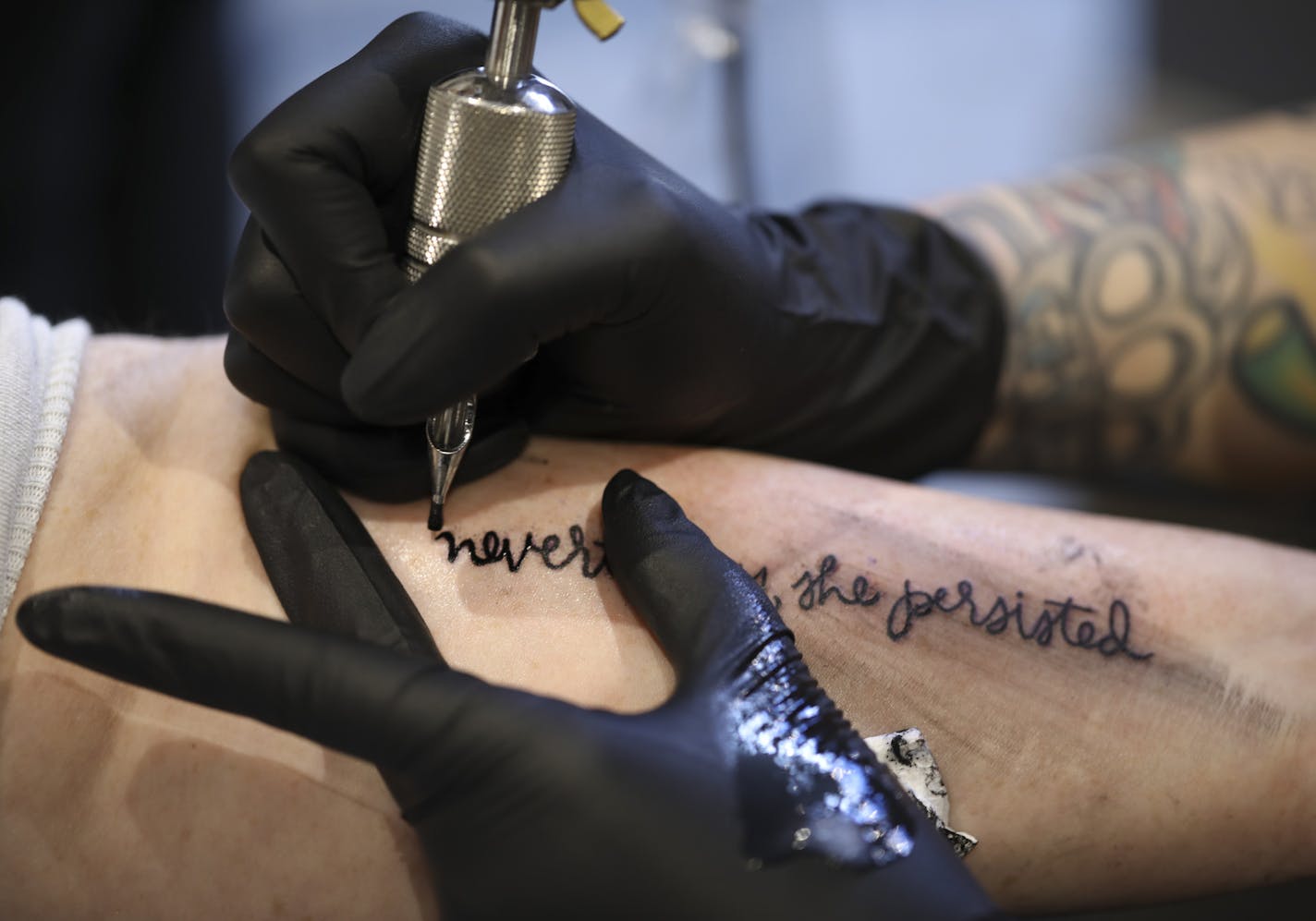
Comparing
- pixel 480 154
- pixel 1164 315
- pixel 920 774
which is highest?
pixel 480 154

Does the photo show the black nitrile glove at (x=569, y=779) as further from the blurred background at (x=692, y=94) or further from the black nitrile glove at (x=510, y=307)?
the blurred background at (x=692, y=94)

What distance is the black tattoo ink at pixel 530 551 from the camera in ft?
2.94


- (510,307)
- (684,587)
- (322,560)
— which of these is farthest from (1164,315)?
(322,560)

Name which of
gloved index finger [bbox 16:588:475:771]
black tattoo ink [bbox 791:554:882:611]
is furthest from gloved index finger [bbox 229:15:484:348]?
black tattoo ink [bbox 791:554:882:611]

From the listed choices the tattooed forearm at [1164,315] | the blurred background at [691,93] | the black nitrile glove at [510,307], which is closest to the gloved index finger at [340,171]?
the black nitrile glove at [510,307]

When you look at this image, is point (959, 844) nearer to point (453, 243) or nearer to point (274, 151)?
point (453, 243)

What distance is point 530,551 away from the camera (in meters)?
0.90

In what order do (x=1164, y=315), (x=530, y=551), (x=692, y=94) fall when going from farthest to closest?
1. (x=692, y=94)
2. (x=1164, y=315)
3. (x=530, y=551)

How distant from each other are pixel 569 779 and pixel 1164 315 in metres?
1.05

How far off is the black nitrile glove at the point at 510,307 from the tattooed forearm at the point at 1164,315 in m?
0.31

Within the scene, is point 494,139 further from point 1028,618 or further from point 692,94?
point 692,94

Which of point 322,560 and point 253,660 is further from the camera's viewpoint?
point 322,560

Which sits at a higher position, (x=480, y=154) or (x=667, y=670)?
(x=480, y=154)

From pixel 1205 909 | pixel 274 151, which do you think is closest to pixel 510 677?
pixel 274 151
